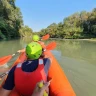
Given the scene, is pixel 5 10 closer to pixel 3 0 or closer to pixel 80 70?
pixel 3 0

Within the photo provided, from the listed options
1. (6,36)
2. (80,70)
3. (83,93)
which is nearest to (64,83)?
(83,93)

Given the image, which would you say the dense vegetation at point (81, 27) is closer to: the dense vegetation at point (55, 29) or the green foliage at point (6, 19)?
the dense vegetation at point (55, 29)

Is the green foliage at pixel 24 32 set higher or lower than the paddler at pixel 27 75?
lower

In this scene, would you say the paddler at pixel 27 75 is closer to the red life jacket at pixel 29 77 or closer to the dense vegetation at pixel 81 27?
the red life jacket at pixel 29 77

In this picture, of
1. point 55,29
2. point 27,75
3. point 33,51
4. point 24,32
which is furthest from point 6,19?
point 27,75

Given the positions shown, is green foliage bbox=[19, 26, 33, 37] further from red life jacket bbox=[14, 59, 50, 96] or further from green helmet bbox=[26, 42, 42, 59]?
red life jacket bbox=[14, 59, 50, 96]

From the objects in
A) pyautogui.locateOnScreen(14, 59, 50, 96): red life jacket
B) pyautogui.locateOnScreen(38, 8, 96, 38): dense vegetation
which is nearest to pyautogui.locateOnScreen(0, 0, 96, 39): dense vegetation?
pyautogui.locateOnScreen(38, 8, 96, 38): dense vegetation

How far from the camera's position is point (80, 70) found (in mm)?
6559

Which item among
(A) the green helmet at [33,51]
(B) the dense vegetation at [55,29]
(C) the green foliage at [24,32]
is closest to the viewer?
(A) the green helmet at [33,51]

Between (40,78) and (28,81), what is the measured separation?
0.45ft

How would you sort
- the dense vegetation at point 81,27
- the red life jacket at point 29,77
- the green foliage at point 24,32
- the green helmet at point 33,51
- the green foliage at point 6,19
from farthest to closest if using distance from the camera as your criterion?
the green foliage at point 24,32 → the dense vegetation at point 81,27 → the green foliage at point 6,19 → the green helmet at point 33,51 → the red life jacket at point 29,77

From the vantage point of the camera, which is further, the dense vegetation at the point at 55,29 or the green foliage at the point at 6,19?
the dense vegetation at the point at 55,29

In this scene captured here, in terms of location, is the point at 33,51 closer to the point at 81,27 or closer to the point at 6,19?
the point at 6,19

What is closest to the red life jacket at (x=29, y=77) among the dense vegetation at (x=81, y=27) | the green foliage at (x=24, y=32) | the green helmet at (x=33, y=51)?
the green helmet at (x=33, y=51)
